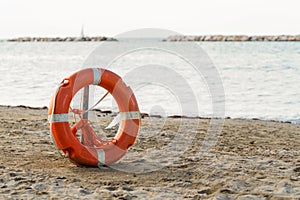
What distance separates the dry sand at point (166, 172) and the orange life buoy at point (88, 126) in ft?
0.46

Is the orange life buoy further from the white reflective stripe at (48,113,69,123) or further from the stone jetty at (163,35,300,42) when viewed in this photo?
the stone jetty at (163,35,300,42)

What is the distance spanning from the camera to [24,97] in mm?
9844

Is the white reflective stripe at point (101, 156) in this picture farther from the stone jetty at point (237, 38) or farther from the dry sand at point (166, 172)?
the stone jetty at point (237, 38)

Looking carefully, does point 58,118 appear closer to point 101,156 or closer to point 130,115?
point 101,156

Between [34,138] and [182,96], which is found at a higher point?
[182,96]

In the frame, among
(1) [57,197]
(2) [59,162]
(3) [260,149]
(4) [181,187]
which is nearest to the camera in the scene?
(1) [57,197]

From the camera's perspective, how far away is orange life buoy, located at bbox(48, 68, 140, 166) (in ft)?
11.5

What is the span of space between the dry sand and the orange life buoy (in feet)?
0.46

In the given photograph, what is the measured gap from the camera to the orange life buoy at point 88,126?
137 inches

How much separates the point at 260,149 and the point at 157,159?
1.16 meters

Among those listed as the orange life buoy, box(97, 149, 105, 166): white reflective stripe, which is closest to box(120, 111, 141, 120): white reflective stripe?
the orange life buoy

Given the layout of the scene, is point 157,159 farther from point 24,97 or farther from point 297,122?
point 24,97

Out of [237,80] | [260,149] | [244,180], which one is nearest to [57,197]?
[244,180]

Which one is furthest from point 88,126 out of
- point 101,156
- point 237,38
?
point 237,38
